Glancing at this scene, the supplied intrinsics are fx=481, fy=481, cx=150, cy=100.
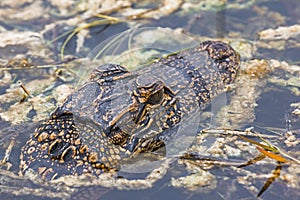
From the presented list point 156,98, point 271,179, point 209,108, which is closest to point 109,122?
point 156,98

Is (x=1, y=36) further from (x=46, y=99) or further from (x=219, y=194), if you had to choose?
(x=219, y=194)

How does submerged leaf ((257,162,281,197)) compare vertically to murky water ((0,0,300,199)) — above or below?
below

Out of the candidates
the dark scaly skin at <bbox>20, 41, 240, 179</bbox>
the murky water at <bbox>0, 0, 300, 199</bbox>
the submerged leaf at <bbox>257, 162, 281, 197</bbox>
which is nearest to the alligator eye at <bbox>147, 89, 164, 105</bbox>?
the dark scaly skin at <bbox>20, 41, 240, 179</bbox>

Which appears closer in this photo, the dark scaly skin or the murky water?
the dark scaly skin

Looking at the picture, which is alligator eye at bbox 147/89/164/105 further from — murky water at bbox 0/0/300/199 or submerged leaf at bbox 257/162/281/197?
submerged leaf at bbox 257/162/281/197

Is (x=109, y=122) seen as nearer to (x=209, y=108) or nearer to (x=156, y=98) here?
(x=156, y=98)

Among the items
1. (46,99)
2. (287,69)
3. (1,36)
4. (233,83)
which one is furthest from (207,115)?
(1,36)
